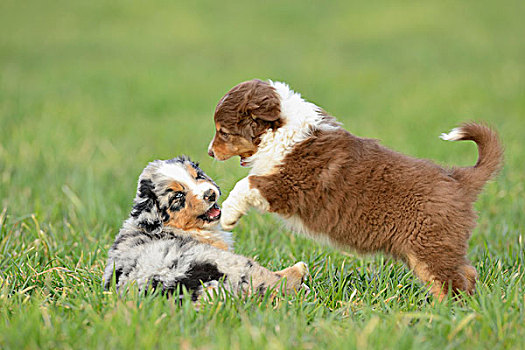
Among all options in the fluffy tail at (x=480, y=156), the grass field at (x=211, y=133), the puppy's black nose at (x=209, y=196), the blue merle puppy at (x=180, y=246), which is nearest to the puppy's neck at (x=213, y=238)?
the blue merle puppy at (x=180, y=246)

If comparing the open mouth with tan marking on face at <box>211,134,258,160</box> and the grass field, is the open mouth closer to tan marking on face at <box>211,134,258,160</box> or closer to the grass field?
tan marking on face at <box>211,134,258,160</box>

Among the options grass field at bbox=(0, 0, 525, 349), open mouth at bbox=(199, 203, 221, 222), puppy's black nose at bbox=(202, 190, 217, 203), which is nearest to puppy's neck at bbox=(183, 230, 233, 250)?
open mouth at bbox=(199, 203, 221, 222)

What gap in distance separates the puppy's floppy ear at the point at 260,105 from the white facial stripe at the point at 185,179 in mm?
628

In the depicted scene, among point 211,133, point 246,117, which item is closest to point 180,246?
point 246,117

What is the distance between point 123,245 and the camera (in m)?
4.00

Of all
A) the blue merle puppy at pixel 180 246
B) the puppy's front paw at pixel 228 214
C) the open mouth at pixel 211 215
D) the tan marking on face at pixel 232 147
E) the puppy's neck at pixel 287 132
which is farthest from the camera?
the open mouth at pixel 211 215

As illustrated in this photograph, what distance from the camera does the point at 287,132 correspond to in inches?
161

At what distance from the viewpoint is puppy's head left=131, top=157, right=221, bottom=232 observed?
13.8 feet

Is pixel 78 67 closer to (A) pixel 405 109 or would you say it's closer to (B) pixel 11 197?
(A) pixel 405 109

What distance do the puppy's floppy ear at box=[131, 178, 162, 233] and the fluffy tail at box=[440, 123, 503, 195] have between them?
212 cm

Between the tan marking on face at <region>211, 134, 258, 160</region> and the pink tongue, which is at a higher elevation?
the tan marking on face at <region>211, 134, 258, 160</region>

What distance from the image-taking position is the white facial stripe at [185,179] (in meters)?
4.26

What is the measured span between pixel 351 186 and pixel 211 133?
6.21 m

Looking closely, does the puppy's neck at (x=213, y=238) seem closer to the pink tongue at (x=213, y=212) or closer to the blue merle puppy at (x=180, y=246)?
the blue merle puppy at (x=180, y=246)
